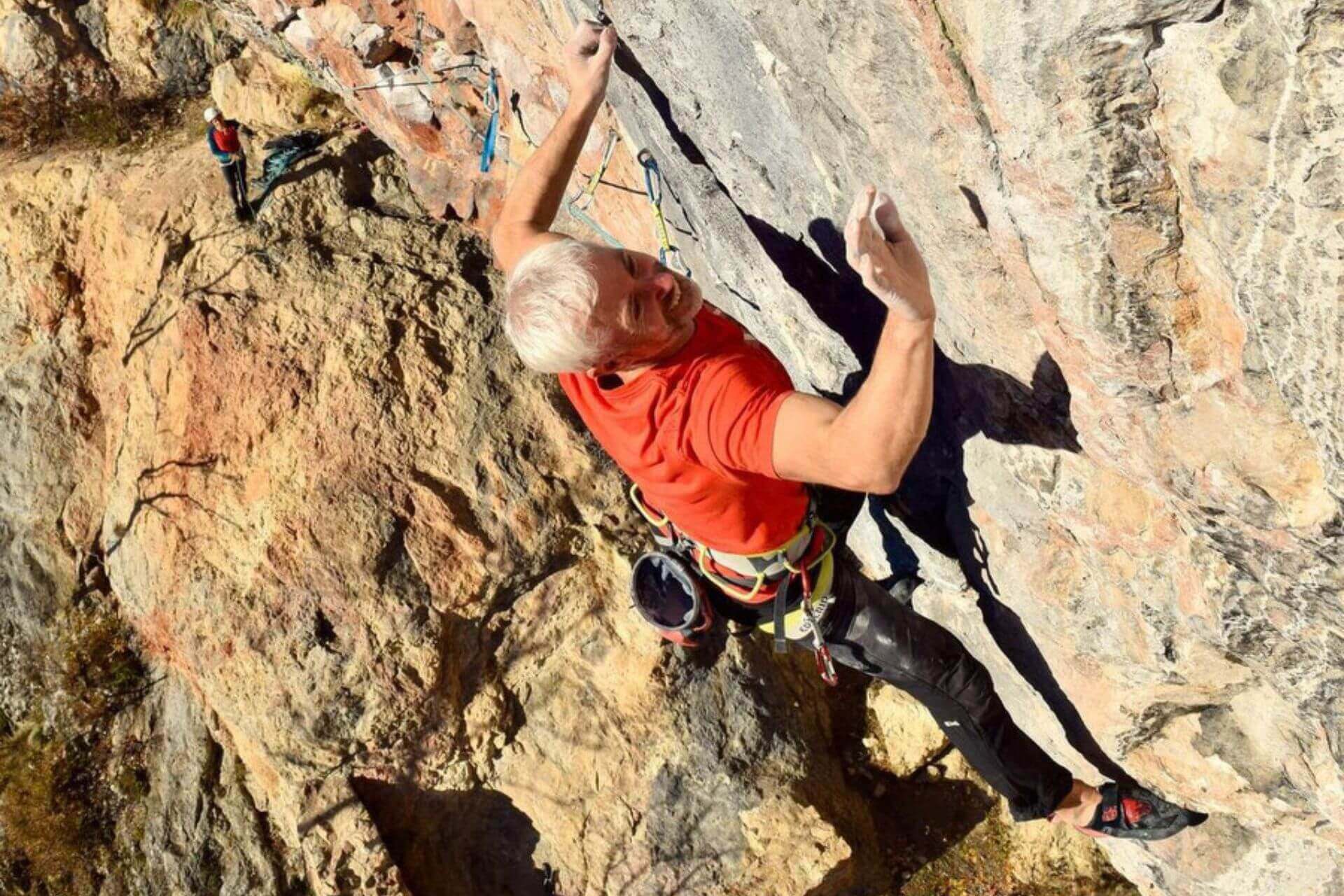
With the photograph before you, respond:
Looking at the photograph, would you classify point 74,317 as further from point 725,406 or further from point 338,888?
point 725,406

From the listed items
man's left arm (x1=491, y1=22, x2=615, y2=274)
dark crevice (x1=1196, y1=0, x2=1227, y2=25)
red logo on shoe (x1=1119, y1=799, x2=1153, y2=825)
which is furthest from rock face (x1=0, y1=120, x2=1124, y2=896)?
dark crevice (x1=1196, y1=0, x2=1227, y2=25)

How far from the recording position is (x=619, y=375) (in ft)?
8.36

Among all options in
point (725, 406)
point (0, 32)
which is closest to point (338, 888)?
point (725, 406)

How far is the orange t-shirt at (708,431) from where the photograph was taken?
2.34m

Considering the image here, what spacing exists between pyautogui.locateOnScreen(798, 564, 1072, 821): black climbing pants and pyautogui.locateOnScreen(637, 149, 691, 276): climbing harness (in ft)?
4.51

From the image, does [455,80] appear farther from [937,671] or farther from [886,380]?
[886,380]

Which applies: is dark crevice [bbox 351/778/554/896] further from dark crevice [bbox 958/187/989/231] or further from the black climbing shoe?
dark crevice [bbox 958/187/989/231]

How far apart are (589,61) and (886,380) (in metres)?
1.49

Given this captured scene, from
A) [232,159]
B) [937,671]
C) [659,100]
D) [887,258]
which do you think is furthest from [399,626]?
[887,258]

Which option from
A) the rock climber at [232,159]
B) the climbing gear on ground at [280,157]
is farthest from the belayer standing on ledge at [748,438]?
the rock climber at [232,159]

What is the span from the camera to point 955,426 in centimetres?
315

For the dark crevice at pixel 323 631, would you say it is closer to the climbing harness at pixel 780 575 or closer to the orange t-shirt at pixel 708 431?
the climbing harness at pixel 780 575

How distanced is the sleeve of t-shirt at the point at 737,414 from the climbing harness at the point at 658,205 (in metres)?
1.15

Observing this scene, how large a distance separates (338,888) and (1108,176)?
4.52 meters
